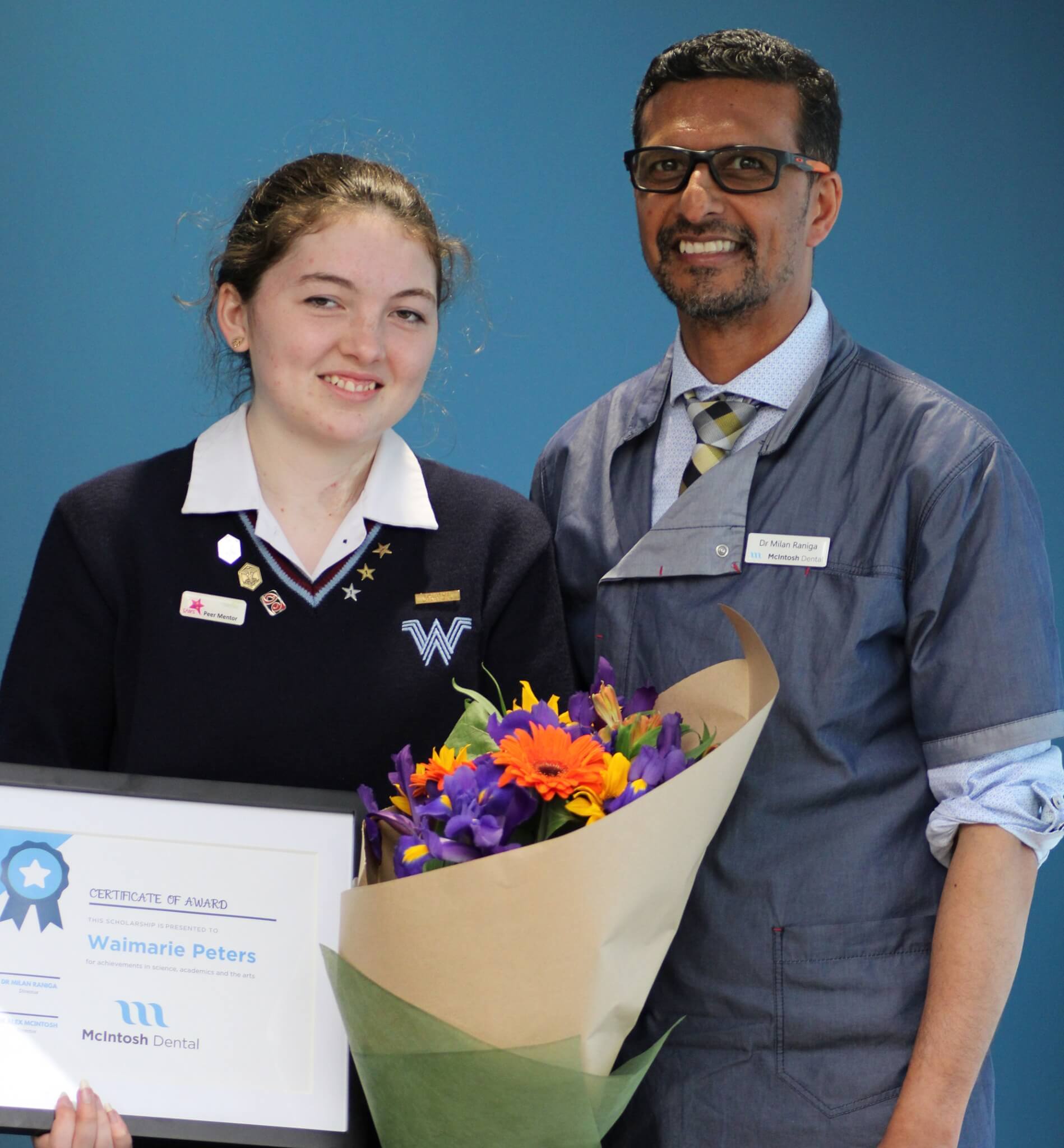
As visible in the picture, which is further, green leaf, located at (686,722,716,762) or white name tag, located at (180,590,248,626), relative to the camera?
white name tag, located at (180,590,248,626)

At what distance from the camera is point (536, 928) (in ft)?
4.35

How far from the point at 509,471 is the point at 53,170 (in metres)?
1.14

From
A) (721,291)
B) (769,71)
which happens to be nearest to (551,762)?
(721,291)

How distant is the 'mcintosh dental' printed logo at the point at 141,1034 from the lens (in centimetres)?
157

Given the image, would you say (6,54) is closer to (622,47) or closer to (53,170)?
(53,170)

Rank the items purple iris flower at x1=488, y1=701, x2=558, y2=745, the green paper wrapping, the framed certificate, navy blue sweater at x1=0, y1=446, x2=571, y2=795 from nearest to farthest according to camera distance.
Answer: the green paper wrapping
purple iris flower at x1=488, y1=701, x2=558, y2=745
the framed certificate
navy blue sweater at x1=0, y1=446, x2=571, y2=795

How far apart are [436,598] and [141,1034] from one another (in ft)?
2.06

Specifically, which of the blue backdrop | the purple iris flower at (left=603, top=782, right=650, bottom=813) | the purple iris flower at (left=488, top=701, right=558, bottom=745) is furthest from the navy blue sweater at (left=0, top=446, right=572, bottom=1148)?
the blue backdrop

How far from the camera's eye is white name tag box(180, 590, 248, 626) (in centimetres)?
180

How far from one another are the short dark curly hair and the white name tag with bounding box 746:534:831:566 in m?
0.53

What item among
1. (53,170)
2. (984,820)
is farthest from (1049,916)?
(53,170)
